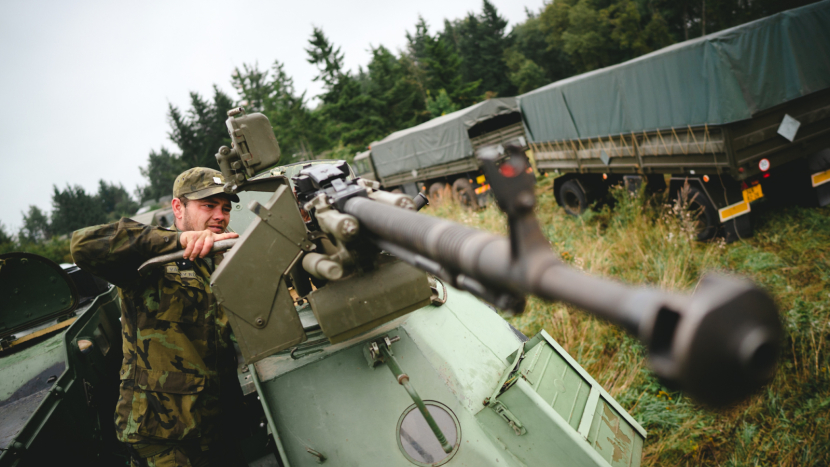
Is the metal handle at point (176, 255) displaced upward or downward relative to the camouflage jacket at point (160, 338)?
upward

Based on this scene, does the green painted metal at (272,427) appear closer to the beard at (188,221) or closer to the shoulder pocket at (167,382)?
the shoulder pocket at (167,382)

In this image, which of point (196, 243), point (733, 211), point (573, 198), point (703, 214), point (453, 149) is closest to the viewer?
point (196, 243)

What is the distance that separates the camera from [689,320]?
72 cm

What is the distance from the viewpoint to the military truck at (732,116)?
583 cm

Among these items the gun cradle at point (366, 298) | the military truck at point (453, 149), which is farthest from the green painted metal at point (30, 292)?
the military truck at point (453, 149)

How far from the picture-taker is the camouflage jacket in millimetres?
2270

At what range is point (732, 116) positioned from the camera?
5875mm

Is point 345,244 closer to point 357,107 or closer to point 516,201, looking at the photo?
point 516,201

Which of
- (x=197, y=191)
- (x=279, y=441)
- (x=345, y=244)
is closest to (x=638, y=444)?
(x=279, y=441)

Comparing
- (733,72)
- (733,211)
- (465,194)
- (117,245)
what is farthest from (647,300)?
(465,194)

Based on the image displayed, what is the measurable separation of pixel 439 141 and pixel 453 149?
82 centimetres

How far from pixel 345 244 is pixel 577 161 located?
27.3ft

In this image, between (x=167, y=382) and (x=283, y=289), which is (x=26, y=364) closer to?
(x=167, y=382)

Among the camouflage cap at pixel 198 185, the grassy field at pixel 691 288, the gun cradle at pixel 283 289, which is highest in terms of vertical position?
the camouflage cap at pixel 198 185
